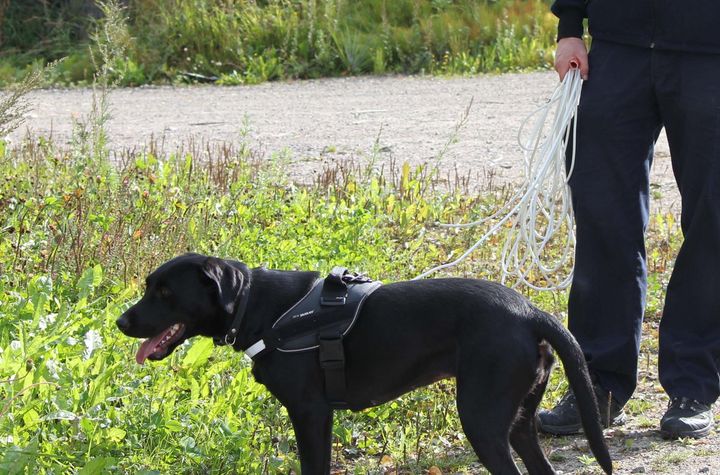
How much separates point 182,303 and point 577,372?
1265mm

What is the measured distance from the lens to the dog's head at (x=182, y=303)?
359cm

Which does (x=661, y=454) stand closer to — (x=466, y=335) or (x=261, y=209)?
(x=466, y=335)

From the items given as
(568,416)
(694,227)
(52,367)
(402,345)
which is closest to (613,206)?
(694,227)

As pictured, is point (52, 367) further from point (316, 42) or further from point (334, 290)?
point (316, 42)

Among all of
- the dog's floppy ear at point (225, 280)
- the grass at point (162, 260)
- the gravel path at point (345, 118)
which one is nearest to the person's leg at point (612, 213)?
the grass at point (162, 260)

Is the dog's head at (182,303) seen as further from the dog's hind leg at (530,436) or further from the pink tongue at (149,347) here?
the dog's hind leg at (530,436)

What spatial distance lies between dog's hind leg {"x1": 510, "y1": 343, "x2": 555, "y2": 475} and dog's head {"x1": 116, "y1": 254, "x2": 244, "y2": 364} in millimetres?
1010

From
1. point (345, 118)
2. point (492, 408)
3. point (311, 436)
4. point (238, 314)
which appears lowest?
point (345, 118)

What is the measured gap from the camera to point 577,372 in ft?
11.5

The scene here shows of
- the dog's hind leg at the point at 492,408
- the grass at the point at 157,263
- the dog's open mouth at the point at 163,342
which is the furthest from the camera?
the grass at the point at 157,263

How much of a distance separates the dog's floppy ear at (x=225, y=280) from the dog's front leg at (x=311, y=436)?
40 cm

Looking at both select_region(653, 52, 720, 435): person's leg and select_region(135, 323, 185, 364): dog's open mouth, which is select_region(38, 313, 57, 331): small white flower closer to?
select_region(135, 323, 185, 364): dog's open mouth

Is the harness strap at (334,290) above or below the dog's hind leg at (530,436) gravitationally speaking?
above

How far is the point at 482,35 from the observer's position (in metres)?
12.6
